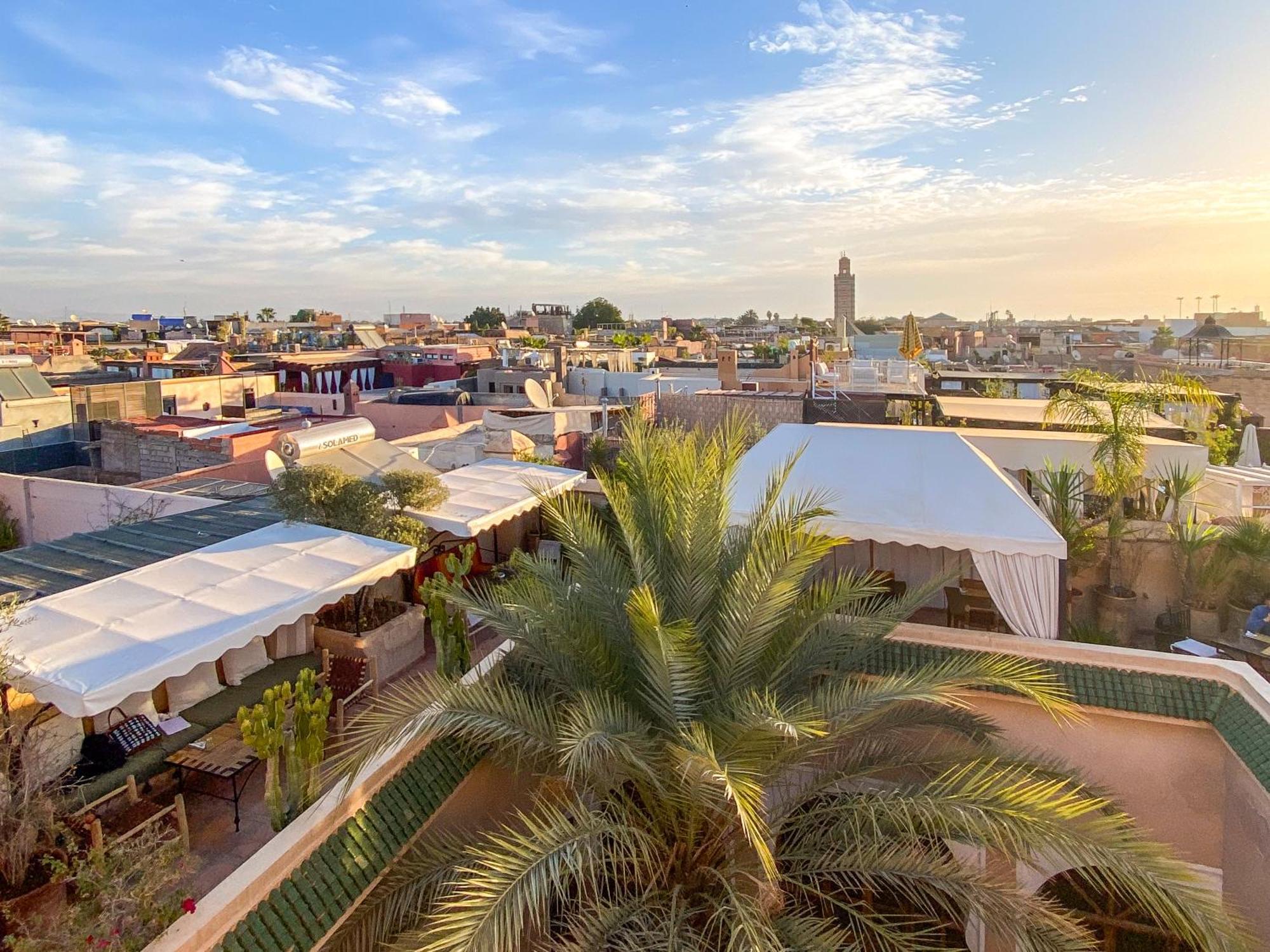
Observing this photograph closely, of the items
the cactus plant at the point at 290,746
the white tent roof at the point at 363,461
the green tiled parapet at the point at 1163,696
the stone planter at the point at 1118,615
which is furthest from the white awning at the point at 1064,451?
the cactus plant at the point at 290,746

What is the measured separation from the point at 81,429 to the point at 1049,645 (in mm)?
22055

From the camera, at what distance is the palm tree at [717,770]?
388 cm

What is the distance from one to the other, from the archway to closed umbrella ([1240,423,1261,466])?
1196 cm

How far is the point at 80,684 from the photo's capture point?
5.02m

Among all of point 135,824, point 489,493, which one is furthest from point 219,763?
point 489,493

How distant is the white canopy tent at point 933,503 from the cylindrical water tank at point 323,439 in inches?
226

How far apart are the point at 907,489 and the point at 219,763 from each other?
6.68 metres

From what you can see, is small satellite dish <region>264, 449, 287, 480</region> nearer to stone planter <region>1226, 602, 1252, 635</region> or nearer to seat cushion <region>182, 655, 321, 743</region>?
seat cushion <region>182, 655, 321, 743</region>

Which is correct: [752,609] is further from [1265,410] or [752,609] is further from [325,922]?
[1265,410]

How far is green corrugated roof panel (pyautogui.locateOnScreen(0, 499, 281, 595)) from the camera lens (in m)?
7.61

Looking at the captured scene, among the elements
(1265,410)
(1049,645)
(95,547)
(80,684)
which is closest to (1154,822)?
(1049,645)

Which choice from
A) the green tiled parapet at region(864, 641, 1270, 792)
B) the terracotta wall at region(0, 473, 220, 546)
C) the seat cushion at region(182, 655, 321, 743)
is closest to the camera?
the green tiled parapet at region(864, 641, 1270, 792)

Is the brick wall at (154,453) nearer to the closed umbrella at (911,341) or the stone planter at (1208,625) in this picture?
the stone planter at (1208,625)

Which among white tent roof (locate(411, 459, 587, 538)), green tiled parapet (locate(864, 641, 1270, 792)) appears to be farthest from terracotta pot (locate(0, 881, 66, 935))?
green tiled parapet (locate(864, 641, 1270, 792))
